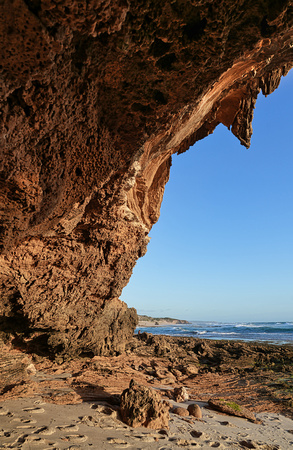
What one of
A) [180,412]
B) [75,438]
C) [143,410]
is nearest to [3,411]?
[75,438]

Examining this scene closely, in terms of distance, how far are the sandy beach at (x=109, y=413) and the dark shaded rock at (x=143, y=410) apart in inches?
4.3

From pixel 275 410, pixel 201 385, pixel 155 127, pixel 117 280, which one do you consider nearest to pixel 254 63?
pixel 155 127

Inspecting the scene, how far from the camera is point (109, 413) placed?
4.39m

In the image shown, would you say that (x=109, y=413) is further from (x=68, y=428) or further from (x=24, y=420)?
A: (x=24, y=420)

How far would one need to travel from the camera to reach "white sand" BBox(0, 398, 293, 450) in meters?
3.30

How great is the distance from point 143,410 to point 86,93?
4.81 metres

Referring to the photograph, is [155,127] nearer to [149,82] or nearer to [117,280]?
[149,82]

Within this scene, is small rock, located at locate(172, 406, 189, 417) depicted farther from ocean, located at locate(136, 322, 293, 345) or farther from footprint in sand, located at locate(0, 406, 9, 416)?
ocean, located at locate(136, 322, 293, 345)

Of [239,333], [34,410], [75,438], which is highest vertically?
[34,410]

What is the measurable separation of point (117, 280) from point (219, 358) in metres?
8.65

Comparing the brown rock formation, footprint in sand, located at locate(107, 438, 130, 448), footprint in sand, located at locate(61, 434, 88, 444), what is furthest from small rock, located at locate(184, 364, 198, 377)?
footprint in sand, located at locate(61, 434, 88, 444)

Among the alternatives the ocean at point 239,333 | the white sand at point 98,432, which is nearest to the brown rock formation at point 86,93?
the white sand at point 98,432

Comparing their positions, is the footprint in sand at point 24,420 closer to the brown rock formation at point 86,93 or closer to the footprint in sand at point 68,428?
the footprint in sand at point 68,428

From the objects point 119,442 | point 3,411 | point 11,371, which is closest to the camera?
point 119,442
